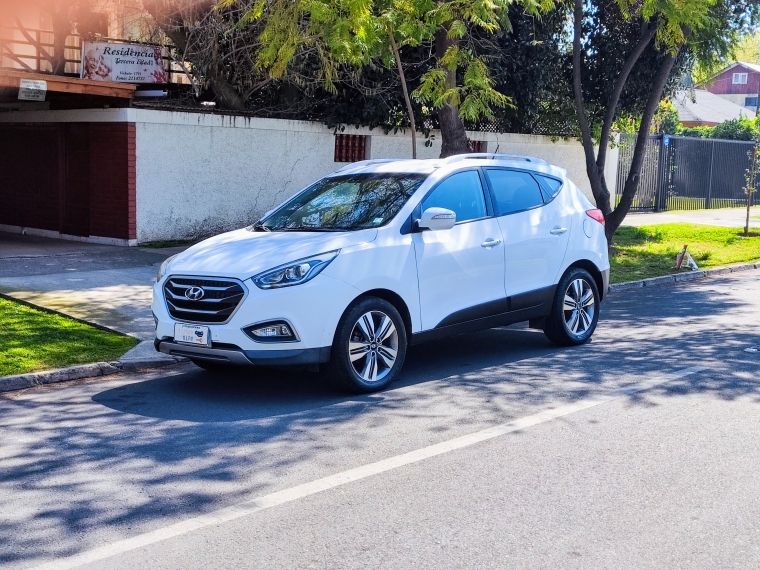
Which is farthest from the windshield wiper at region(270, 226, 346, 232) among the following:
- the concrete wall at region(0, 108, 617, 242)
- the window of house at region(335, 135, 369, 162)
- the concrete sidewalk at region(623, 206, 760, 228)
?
the concrete sidewalk at region(623, 206, 760, 228)

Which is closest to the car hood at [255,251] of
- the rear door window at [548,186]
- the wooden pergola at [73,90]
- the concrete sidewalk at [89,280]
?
the concrete sidewalk at [89,280]

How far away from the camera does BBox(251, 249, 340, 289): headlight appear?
23.0 ft

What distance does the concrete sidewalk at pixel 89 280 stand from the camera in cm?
1026

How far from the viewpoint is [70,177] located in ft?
56.8

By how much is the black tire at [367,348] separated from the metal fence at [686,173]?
20.7m

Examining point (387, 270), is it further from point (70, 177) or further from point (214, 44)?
point (70, 177)

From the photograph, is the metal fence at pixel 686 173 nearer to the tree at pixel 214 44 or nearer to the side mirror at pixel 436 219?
the tree at pixel 214 44

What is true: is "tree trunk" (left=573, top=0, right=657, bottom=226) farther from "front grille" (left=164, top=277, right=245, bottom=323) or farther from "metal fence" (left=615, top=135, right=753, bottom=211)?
→ "front grille" (left=164, top=277, right=245, bottom=323)

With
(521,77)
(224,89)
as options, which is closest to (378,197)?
(224,89)

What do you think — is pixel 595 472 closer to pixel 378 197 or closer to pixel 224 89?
pixel 378 197

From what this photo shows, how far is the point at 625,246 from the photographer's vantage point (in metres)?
18.6

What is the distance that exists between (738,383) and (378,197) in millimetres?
3324

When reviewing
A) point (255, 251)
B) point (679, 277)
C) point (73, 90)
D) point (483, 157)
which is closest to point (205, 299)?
point (255, 251)

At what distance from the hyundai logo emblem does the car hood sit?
124 mm
